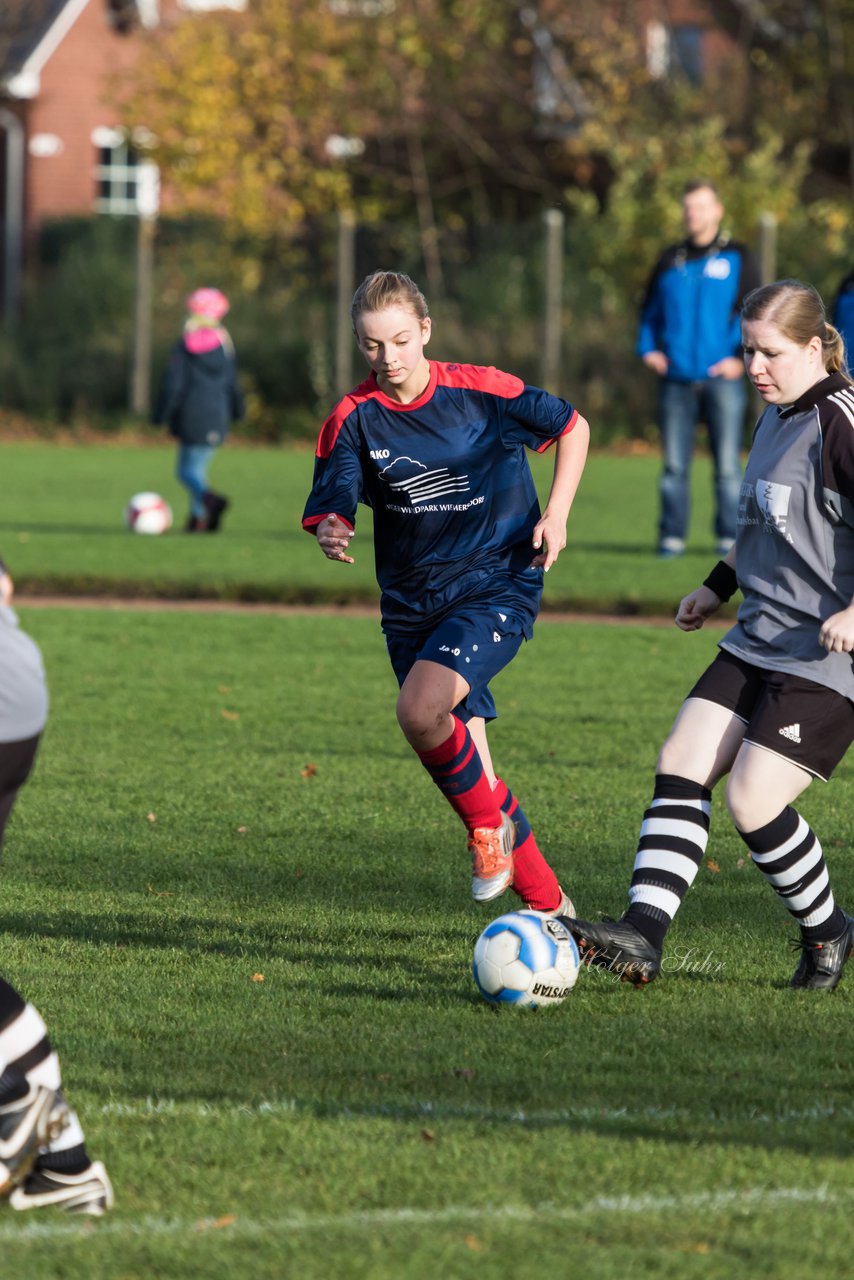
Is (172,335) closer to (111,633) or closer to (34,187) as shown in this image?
(34,187)

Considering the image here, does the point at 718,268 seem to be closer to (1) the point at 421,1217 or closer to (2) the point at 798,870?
(2) the point at 798,870

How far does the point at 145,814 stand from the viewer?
6922mm

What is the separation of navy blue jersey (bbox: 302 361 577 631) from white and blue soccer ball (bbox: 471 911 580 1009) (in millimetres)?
1096

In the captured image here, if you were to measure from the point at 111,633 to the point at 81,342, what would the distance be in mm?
19306

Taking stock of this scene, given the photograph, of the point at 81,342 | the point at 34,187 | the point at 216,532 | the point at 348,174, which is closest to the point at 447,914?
the point at 216,532

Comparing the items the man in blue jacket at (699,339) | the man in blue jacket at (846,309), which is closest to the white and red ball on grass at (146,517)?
the man in blue jacket at (699,339)

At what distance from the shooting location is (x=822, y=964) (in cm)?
490

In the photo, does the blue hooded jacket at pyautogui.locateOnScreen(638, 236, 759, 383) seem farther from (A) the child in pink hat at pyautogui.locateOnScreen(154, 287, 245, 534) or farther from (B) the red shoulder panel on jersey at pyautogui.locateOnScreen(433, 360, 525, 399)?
(B) the red shoulder panel on jersey at pyautogui.locateOnScreen(433, 360, 525, 399)

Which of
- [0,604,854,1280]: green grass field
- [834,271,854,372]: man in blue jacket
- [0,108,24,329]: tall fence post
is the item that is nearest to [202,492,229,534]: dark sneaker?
[834,271,854,372]: man in blue jacket

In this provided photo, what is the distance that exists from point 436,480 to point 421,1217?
8.42 ft

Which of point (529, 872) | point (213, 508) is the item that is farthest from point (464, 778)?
point (213, 508)

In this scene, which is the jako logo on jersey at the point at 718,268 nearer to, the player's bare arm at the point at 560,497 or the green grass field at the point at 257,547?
the green grass field at the point at 257,547

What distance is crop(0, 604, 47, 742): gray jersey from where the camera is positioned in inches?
136

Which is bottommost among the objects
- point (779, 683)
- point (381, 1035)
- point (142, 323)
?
point (142, 323)
